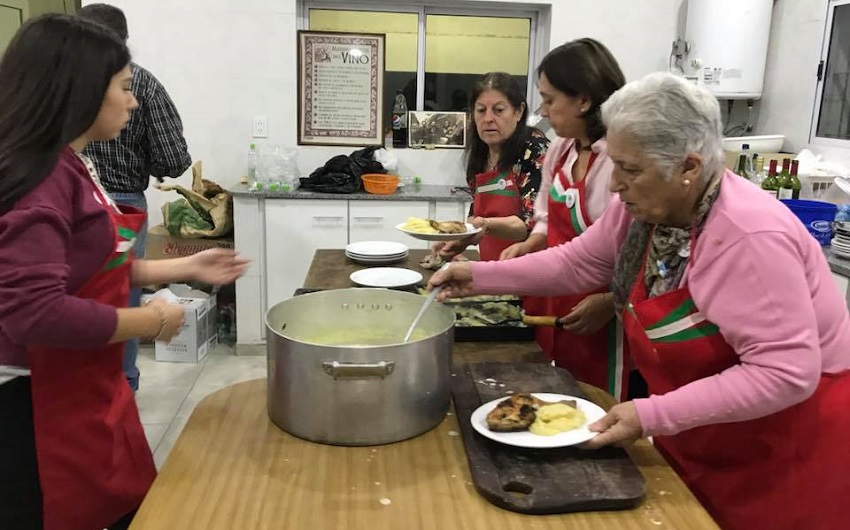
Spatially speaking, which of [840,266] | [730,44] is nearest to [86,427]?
[840,266]

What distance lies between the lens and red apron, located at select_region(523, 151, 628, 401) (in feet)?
6.00

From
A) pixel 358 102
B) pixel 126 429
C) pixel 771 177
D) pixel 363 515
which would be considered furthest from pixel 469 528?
pixel 358 102

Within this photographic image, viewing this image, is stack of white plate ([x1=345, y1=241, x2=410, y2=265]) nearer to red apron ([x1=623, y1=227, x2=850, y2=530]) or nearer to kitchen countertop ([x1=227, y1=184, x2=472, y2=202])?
red apron ([x1=623, y1=227, x2=850, y2=530])

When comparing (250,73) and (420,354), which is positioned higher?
(250,73)

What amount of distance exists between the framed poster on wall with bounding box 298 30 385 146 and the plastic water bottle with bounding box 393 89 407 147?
0.10 metres

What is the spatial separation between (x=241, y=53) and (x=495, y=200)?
2.17 meters

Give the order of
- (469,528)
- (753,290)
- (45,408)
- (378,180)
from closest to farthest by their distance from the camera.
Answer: (469,528), (753,290), (45,408), (378,180)

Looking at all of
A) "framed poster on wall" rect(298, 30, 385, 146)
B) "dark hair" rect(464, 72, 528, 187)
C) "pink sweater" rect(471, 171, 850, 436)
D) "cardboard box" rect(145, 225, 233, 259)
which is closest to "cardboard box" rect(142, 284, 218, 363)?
"cardboard box" rect(145, 225, 233, 259)

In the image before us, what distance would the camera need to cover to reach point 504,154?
2588 mm

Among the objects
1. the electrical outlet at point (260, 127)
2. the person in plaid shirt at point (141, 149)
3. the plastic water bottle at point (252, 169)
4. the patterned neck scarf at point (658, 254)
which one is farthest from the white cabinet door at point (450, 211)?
the patterned neck scarf at point (658, 254)

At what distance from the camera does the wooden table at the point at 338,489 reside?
3.25 ft

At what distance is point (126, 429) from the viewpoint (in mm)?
1344

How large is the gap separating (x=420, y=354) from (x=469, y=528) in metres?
0.28

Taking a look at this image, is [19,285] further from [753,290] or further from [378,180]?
[378,180]
